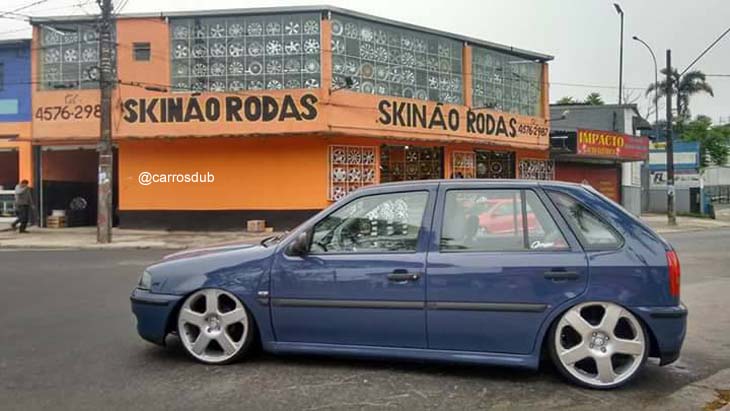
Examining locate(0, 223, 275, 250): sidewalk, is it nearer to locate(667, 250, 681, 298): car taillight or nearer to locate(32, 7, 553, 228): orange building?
locate(32, 7, 553, 228): orange building

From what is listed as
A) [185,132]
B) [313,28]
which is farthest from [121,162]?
[313,28]

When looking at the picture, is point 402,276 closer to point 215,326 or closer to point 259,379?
point 259,379

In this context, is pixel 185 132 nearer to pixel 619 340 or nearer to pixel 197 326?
pixel 197 326

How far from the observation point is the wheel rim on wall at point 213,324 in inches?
208

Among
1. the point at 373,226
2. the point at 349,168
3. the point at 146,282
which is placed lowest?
the point at 146,282

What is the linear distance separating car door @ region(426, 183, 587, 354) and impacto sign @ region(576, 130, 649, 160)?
85.2 ft

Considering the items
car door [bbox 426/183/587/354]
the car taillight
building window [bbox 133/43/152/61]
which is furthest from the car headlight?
building window [bbox 133/43/152/61]

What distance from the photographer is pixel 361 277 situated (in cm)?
502

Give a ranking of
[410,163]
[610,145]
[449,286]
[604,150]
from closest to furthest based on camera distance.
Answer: [449,286], [410,163], [604,150], [610,145]

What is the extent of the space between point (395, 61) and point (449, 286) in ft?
66.1

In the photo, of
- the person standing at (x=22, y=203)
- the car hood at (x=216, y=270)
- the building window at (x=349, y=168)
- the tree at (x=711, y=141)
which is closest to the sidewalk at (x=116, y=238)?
the person standing at (x=22, y=203)

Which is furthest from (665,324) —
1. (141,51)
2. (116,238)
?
(141,51)

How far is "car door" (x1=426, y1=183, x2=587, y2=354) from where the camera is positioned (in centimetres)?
477

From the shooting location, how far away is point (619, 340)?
4738mm
